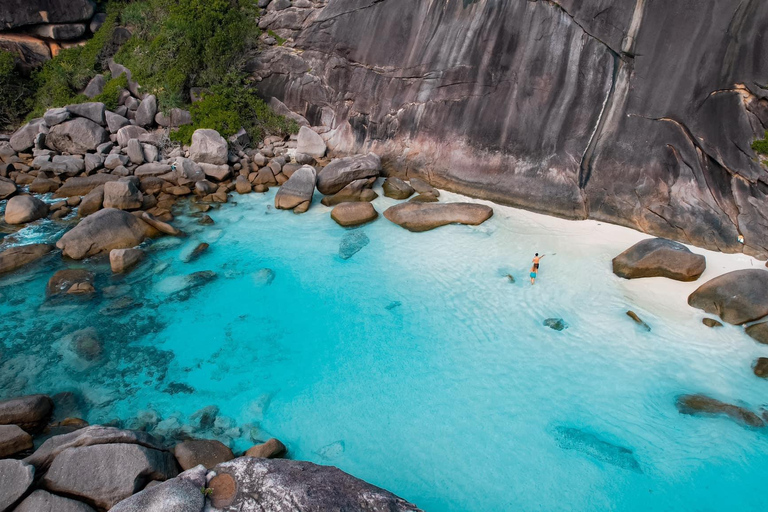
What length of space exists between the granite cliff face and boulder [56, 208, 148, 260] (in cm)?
801

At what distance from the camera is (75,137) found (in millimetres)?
17109

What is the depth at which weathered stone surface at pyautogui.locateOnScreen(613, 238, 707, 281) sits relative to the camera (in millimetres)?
10633

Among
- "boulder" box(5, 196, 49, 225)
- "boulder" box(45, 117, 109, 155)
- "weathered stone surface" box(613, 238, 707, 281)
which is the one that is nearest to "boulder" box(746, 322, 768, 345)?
"weathered stone surface" box(613, 238, 707, 281)

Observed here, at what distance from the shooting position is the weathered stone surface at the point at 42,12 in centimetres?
1958

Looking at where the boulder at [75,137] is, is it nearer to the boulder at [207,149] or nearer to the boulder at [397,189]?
the boulder at [207,149]

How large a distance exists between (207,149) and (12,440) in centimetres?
1161

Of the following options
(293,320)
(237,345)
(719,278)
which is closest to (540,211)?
(719,278)

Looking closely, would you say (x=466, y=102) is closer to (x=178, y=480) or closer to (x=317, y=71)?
(x=317, y=71)

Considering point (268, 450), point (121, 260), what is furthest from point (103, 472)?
point (121, 260)

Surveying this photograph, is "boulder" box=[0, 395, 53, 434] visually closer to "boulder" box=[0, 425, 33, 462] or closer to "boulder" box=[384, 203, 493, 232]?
"boulder" box=[0, 425, 33, 462]

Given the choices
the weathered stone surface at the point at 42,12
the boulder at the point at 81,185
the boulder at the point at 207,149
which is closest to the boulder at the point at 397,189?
the boulder at the point at 207,149

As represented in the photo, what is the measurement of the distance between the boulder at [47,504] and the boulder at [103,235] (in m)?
7.62

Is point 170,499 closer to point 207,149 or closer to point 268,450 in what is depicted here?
point 268,450

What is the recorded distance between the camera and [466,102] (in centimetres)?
1509
